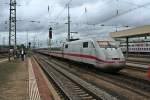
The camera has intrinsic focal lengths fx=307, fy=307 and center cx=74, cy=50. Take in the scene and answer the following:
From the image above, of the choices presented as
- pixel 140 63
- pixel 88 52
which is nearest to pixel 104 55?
pixel 88 52

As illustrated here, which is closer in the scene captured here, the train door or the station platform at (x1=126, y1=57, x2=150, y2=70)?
the train door

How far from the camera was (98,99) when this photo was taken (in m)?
11.9

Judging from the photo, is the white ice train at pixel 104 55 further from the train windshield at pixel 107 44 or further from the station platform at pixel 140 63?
the station platform at pixel 140 63

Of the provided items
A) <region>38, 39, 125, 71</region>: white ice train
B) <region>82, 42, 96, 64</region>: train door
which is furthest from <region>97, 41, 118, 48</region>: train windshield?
<region>82, 42, 96, 64</region>: train door

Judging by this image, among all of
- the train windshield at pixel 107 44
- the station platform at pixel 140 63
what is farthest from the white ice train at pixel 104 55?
the station platform at pixel 140 63

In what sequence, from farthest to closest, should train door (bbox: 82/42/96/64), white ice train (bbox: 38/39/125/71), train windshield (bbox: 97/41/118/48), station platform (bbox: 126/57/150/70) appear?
station platform (bbox: 126/57/150/70)
train door (bbox: 82/42/96/64)
train windshield (bbox: 97/41/118/48)
white ice train (bbox: 38/39/125/71)

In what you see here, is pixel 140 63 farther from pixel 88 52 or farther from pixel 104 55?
pixel 104 55

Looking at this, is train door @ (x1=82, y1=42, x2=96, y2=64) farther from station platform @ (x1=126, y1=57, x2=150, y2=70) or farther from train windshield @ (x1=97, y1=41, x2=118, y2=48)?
station platform @ (x1=126, y1=57, x2=150, y2=70)

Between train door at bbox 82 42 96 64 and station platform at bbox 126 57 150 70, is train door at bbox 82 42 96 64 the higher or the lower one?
the higher one

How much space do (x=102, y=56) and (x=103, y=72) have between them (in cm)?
241

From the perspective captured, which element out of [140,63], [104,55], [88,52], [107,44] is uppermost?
[107,44]

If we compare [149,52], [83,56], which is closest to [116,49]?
[83,56]

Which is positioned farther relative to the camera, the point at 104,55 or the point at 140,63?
the point at 140,63

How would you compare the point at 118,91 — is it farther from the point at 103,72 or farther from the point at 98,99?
the point at 103,72
